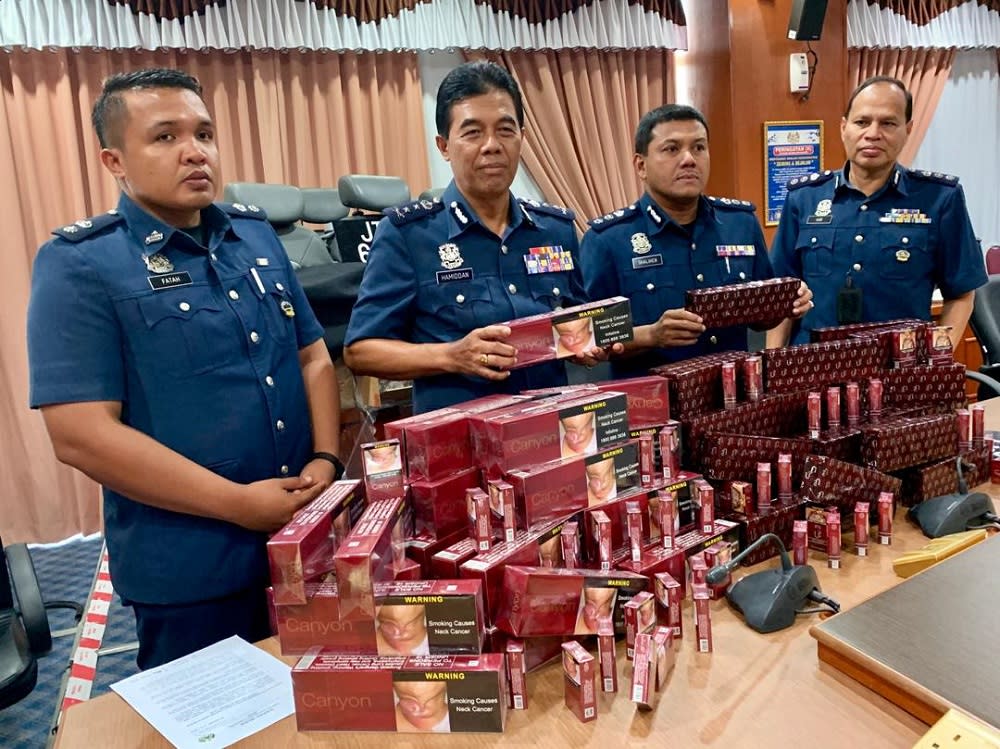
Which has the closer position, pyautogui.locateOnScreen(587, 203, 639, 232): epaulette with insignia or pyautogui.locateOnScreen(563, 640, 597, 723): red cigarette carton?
pyautogui.locateOnScreen(563, 640, 597, 723): red cigarette carton

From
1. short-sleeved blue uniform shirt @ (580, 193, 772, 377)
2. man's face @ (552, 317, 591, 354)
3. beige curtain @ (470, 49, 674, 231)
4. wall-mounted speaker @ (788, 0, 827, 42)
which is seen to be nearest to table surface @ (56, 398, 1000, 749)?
man's face @ (552, 317, 591, 354)

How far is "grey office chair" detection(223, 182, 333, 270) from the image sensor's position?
2.85 m

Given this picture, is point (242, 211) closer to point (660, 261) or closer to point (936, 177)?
point (660, 261)

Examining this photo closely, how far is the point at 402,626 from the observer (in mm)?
1023

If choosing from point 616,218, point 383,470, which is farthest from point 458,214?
point 383,470

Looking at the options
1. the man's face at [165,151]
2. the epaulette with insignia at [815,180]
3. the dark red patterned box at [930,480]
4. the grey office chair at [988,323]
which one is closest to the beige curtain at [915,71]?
the grey office chair at [988,323]

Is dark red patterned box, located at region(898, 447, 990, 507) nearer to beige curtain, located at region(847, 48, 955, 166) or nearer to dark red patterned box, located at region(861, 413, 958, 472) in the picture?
dark red patterned box, located at region(861, 413, 958, 472)

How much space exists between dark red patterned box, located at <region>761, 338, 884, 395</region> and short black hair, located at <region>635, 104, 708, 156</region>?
78cm

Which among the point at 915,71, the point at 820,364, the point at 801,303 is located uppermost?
the point at 915,71

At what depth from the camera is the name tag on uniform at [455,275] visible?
1806mm

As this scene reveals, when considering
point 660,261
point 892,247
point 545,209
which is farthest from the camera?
point 892,247

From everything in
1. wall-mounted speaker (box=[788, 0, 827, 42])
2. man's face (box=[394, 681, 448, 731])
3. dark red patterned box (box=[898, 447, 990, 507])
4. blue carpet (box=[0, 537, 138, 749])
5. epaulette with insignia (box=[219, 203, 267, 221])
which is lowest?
blue carpet (box=[0, 537, 138, 749])

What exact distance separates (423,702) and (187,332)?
2.72 feet

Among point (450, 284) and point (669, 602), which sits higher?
point (450, 284)
